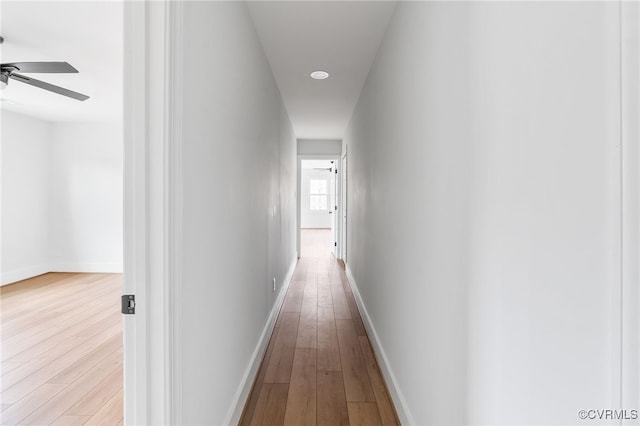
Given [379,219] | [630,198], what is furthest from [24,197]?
[630,198]

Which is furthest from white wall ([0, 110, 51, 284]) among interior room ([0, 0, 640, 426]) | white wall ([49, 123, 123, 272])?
interior room ([0, 0, 640, 426])

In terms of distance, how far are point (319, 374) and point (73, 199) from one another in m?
5.35

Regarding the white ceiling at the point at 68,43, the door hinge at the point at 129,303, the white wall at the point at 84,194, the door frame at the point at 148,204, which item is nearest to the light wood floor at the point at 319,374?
the door frame at the point at 148,204

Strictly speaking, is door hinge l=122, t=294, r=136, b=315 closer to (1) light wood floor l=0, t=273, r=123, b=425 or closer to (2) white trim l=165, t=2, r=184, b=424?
(2) white trim l=165, t=2, r=184, b=424

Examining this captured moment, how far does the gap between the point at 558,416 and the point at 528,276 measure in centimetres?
28

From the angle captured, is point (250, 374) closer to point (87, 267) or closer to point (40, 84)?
point (40, 84)

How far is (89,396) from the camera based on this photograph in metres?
2.04

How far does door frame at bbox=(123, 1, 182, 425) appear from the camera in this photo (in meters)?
0.98

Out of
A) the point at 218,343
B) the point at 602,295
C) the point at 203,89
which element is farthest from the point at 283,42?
the point at 602,295

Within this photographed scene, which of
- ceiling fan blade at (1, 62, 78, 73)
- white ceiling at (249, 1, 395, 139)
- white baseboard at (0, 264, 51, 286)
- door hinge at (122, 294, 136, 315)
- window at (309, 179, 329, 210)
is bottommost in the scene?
white baseboard at (0, 264, 51, 286)

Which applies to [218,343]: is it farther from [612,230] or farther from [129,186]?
[612,230]

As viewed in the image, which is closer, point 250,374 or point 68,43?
point 250,374

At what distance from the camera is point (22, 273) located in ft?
16.3

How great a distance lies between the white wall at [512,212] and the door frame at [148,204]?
949mm
